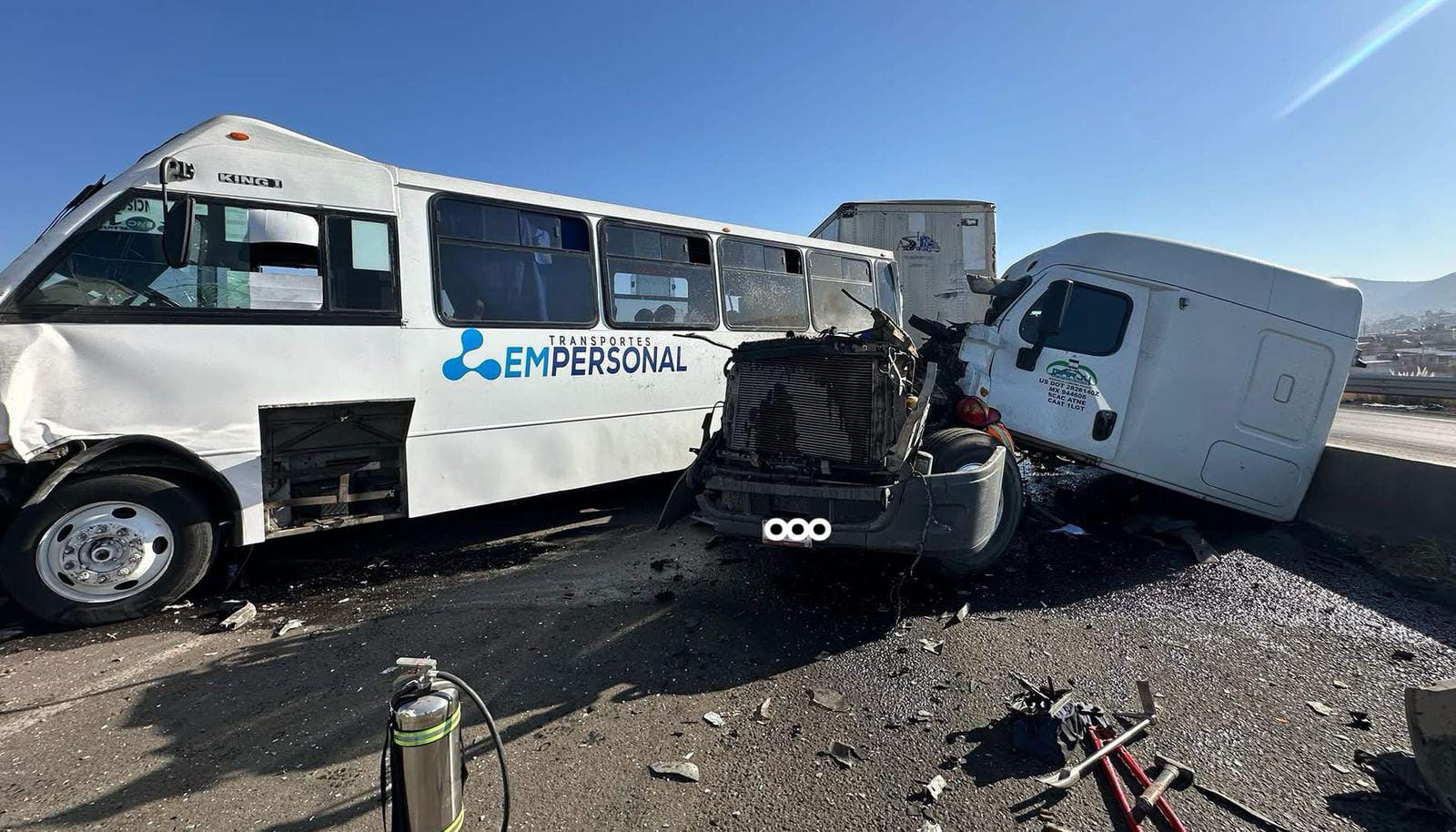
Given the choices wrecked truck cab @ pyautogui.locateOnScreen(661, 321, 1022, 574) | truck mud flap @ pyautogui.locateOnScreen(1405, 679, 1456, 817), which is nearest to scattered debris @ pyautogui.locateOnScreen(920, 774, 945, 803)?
wrecked truck cab @ pyautogui.locateOnScreen(661, 321, 1022, 574)

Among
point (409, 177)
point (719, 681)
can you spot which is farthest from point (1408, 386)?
point (409, 177)

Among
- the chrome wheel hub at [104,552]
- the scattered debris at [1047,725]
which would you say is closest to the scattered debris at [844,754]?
the scattered debris at [1047,725]

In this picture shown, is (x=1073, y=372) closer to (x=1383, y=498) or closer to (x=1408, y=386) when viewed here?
(x=1383, y=498)

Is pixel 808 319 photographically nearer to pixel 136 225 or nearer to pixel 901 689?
pixel 901 689

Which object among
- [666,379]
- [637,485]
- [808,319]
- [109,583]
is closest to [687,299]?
[666,379]

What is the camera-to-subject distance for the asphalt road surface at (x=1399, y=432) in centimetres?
763

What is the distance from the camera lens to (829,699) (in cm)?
301

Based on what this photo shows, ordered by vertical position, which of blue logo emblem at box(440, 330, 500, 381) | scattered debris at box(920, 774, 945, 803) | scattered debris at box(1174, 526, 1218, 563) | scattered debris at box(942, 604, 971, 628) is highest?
blue logo emblem at box(440, 330, 500, 381)

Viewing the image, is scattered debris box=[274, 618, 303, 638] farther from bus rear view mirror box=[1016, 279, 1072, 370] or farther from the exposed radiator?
bus rear view mirror box=[1016, 279, 1072, 370]

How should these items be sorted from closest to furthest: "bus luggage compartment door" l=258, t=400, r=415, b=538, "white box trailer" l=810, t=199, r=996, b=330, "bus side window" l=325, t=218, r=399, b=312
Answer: "bus luggage compartment door" l=258, t=400, r=415, b=538
"bus side window" l=325, t=218, r=399, b=312
"white box trailer" l=810, t=199, r=996, b=330

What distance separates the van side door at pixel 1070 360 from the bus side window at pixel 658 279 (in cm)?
316

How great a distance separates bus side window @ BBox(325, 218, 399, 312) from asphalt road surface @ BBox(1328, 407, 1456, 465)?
8675 millimetres

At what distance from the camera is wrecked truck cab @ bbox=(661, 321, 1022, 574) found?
3629 mm

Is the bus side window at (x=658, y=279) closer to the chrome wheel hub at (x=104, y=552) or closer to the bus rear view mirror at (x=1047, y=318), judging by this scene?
the bus rear view mirror at (x=1047, y=318)
